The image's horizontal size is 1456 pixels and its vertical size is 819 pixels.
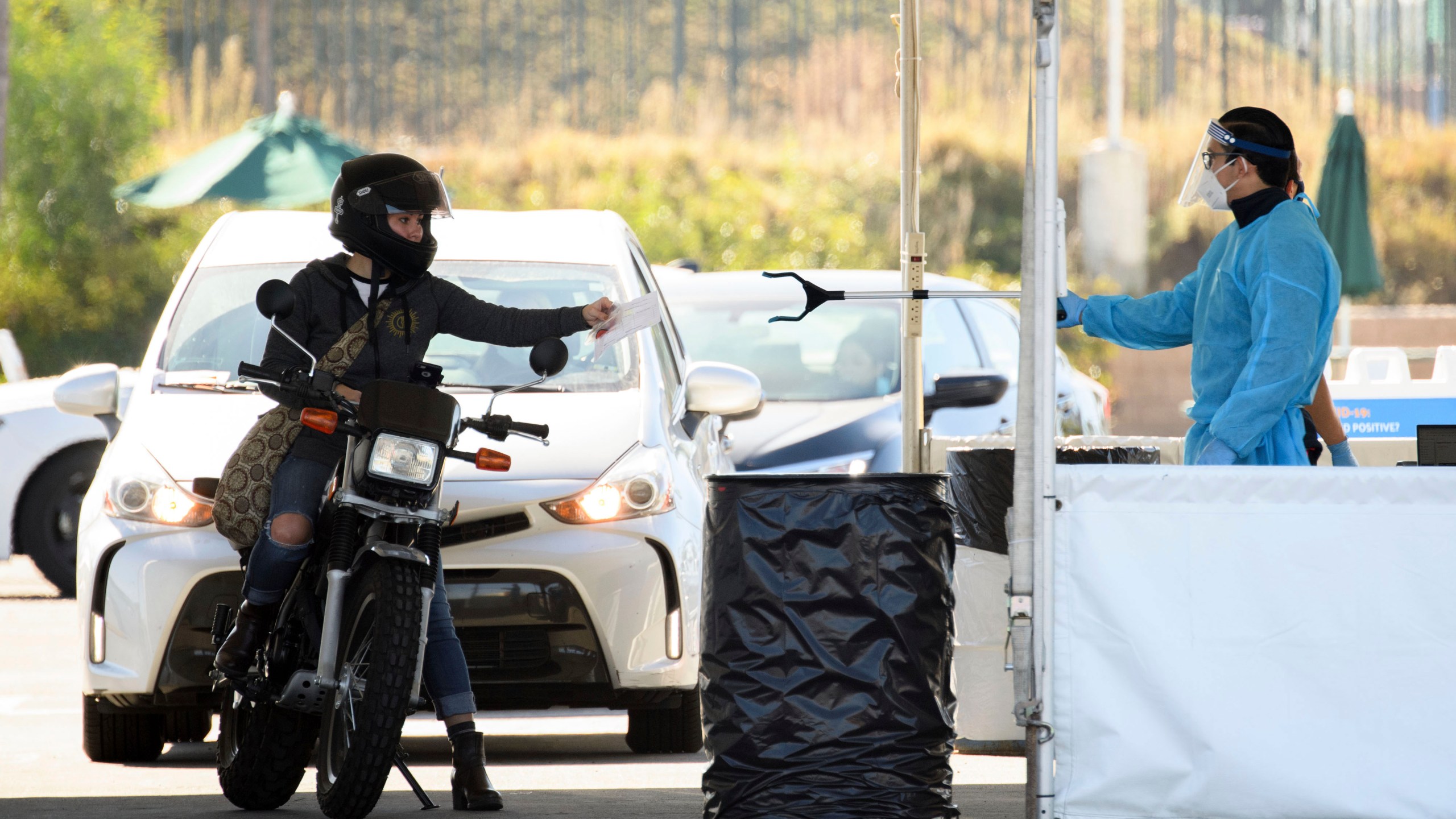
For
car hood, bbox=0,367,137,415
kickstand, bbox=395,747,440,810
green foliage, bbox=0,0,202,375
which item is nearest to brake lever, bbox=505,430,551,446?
kickstand, bbox=395,747,440,810

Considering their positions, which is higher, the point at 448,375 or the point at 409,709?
the point at 448,375

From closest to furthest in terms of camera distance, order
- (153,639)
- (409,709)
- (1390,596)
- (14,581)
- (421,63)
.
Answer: (1390,596) → (409,709) → (153,639) → (14,581) → (421,63)

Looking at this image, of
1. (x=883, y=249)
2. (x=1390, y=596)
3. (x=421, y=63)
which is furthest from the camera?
(x=421, y=63)

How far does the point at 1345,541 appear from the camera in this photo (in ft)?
14.3

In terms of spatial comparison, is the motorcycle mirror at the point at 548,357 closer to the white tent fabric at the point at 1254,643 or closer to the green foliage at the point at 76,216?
the white tent fabric at the point at 1254,643

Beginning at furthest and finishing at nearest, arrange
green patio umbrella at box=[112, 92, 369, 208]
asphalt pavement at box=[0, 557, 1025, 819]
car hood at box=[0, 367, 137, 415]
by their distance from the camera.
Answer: green patio umbrella at box=[112, 92, 369, 208], car hood at box=[0, 367, 137, 415], asphalt pavement at box=[0, 557, 1025, 819]

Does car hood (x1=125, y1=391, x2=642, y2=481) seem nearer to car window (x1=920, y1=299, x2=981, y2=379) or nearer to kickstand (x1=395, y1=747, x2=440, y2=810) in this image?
kickstand (x1=395, y1=747, x2=440, y2=810)

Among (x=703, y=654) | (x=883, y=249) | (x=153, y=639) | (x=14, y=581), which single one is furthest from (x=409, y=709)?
(x=883, y=249)

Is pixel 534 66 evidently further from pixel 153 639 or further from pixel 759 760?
pixel 759 760

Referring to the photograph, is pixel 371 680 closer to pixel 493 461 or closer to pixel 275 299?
pixel 493 461

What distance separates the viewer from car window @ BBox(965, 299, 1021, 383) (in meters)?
10.3

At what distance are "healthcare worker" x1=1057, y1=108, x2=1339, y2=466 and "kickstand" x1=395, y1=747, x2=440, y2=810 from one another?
208cm

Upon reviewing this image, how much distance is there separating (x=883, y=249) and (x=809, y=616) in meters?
Result: 17.7

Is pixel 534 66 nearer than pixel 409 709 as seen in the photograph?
No
